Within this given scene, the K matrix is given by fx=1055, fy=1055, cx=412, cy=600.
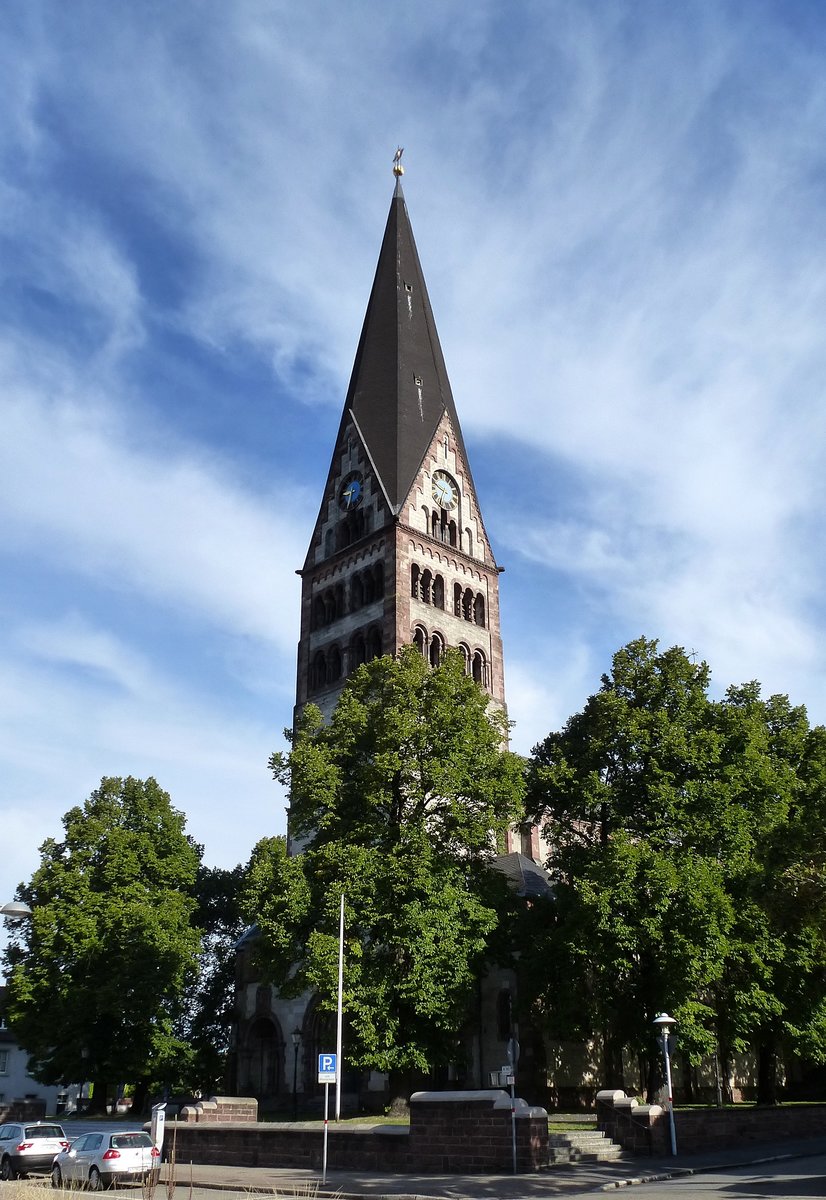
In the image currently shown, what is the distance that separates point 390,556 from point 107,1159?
30.5 meters

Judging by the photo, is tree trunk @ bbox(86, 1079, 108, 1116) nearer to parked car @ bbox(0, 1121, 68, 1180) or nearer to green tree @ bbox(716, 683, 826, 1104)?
parked car @ bbox(0, 1121, 68, 1180)

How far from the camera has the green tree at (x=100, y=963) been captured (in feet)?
128

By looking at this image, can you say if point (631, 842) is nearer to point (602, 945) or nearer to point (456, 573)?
point (602, 945)

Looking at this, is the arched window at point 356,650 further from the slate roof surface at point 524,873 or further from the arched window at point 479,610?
the slate roof surface at point 524,873

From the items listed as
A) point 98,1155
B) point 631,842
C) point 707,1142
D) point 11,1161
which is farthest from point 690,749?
point 11,1161

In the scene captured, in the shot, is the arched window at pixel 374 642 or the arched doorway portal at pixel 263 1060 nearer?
the arched doorway portal at pixel 263 1060

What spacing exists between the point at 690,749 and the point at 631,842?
3373mm

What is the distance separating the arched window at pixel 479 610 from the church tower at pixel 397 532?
0.27 ft

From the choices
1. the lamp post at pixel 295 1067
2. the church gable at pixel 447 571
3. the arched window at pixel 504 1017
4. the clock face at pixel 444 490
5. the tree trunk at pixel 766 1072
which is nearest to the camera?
the tree trunk at pixel 766 1072

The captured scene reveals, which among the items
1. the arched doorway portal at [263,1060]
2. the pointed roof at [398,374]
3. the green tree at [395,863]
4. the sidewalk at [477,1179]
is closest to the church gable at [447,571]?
the pointed roof at [398,374]

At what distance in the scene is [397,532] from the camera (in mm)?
49156

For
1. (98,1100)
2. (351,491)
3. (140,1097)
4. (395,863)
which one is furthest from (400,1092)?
(351,491)

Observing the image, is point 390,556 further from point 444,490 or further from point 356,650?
point 444,490

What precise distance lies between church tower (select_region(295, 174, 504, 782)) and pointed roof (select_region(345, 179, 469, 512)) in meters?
0.08
